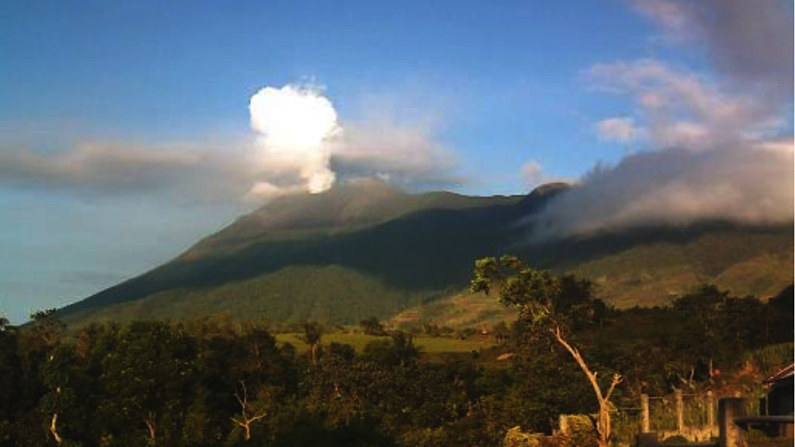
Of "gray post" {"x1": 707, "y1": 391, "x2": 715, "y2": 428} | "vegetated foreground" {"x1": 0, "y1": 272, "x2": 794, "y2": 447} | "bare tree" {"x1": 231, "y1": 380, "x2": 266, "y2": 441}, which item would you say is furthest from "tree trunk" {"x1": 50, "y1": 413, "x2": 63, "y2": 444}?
"gray post" {"x1": 707, "y1": 391, "x2": 715, "y2": 428}

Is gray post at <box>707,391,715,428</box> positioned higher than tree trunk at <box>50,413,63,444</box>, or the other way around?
gray post at <box>707,391,715,428</box>

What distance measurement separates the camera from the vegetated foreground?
163 feet

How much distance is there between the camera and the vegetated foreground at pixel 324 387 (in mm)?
49656

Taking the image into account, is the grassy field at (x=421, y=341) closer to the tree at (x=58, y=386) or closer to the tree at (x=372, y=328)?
the tree at (x=372, y=328)

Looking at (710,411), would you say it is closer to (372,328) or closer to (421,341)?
(421,341)

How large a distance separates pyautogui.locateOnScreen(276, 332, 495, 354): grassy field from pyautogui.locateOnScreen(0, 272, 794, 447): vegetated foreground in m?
26.7

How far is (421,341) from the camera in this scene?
398 feet

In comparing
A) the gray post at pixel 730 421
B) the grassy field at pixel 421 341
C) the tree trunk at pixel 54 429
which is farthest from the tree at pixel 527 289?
the grassy field at pixel 421 341

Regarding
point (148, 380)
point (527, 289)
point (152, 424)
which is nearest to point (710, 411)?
point (527, 289)

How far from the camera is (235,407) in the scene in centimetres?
7175

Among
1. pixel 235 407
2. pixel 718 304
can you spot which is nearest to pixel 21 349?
pixel 235 407

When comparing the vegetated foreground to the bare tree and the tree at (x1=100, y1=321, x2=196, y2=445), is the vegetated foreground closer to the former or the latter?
the tree at (x1=100, y1=321, x2=196, y2=445)

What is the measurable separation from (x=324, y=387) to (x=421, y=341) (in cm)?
6115

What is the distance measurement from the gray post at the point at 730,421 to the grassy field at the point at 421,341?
93893mm
